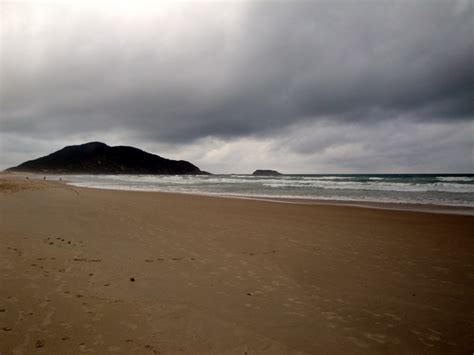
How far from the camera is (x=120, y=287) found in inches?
192

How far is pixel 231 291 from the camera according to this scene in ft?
16.1

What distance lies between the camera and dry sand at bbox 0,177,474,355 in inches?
135

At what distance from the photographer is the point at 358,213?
48.0 feet

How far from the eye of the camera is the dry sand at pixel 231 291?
11.2 ft

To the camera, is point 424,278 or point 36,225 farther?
point 36,225

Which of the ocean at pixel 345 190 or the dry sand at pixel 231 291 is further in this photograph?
the ocean at pixel 345 190

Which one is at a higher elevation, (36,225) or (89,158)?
(89,158)

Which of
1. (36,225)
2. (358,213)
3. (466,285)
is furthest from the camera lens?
(358,213)

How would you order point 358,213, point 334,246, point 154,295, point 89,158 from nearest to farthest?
point 154,295, point 334,246, point 358,213, point 89,158

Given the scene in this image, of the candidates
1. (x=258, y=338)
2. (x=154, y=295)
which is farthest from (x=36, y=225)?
(x=258, y=338)

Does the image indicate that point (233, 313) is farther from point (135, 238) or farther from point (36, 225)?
point (36, 225)

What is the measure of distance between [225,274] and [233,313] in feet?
5.25

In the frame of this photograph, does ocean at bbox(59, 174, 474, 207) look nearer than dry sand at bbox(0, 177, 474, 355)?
No

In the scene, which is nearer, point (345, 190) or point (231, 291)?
point (231, 291)
